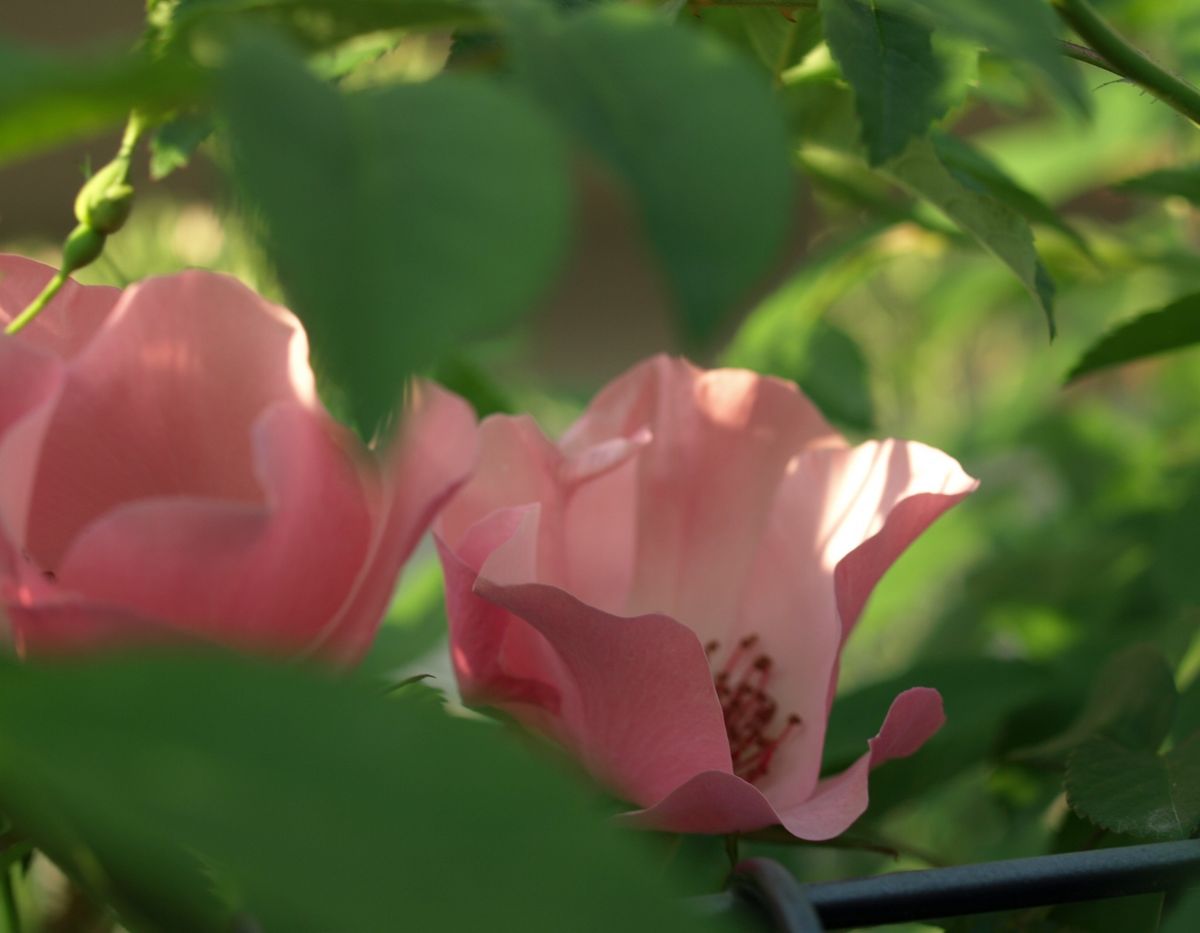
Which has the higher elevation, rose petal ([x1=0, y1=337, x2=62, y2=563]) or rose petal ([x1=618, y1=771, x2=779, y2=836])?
rose petal ([x1=0, y1=337, x2=62, y2=563])

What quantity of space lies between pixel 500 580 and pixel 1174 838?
0.07 m

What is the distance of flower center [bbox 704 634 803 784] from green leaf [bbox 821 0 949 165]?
0.21 ft

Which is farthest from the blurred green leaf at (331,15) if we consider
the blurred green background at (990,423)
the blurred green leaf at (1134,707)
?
the blurred green leaf at (1134,707)

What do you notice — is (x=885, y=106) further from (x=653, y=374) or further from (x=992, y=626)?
(x=992, y=626)

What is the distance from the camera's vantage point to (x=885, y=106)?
0.12 metres

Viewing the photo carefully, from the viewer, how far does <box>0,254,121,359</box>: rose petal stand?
0.37 feet

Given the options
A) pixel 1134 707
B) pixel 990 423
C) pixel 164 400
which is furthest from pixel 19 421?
pixel 990 423

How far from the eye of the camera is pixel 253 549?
89mm

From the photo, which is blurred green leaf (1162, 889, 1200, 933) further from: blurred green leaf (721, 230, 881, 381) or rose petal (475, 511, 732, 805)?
blurred green leaf (721, 230, 881, 381)

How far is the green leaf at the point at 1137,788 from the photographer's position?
13 centimetres

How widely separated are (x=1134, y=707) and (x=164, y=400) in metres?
0.12

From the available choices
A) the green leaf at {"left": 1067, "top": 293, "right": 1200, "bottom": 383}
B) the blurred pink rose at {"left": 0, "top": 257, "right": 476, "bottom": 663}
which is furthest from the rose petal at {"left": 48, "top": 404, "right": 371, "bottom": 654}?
the green leaf at {"left": 1067, "top": 293, "right": 1200, "bottom": 383}

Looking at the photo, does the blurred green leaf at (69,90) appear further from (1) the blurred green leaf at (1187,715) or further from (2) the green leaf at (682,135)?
(1) the blurred green leaf at (1187,715)

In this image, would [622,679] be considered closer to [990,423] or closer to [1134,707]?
[1134,707]
